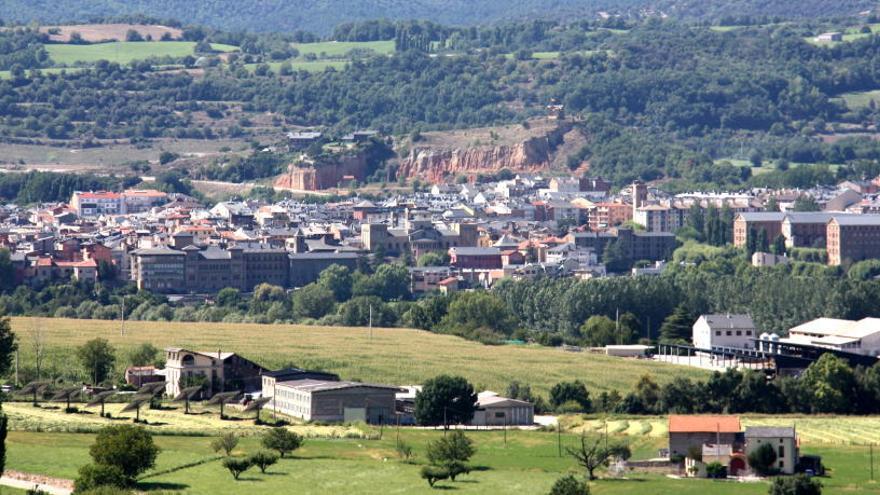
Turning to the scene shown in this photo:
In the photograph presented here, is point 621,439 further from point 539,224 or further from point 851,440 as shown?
point 539,224

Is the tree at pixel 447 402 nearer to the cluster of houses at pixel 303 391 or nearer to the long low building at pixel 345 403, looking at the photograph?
the cluster of houses at pixel 303 391

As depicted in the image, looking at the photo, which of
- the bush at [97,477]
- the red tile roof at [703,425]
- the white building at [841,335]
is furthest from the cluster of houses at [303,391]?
the white building at [841,335]

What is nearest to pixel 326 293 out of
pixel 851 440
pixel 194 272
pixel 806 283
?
pixel 194 272

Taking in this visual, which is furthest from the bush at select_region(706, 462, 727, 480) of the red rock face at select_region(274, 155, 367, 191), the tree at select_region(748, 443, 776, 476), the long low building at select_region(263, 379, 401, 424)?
the red rock face at select_region(274, 155, 367, 191)

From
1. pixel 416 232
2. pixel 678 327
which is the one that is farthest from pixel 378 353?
pixel 416 232

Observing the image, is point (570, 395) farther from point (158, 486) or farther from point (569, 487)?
point (569, 487)

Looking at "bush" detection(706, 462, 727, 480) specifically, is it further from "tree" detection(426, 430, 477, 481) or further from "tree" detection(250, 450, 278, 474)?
"tree" detection(250, 450, 278, 474)
